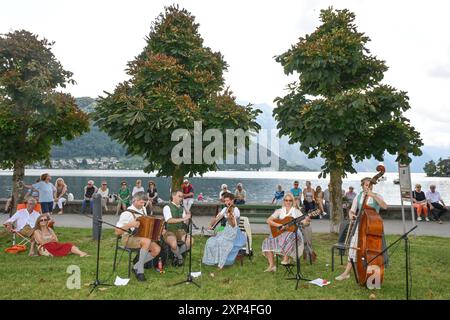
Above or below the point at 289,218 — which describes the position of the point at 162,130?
above

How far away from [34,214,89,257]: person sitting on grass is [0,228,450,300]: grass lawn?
23 centimetres

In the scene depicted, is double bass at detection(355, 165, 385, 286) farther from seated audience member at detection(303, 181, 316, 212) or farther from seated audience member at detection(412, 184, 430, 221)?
seated audience member at detection(412, 184, 430, 221)

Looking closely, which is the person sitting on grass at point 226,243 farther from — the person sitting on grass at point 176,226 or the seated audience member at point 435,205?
the seated audience member at point 435,205

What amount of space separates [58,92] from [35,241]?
4757 mm

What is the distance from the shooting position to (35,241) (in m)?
10.0

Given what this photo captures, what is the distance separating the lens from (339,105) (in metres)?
11.0

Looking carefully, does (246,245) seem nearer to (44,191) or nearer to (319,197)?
(44,191)

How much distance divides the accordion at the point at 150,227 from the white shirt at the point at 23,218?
439 cm

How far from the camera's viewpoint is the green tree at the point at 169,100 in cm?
1159

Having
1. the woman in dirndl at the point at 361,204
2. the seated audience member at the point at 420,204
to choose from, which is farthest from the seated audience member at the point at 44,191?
the seated audience member at the point at 420,204

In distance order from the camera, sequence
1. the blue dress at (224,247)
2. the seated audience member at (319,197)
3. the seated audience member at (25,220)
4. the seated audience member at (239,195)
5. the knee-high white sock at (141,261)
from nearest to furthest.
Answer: the knee-high white sock at (141,261) → the blue dress at (224,247) → the seated audience member at (25,220) → the seated audience member at (239,195) → the seated audience member at (319,197)
